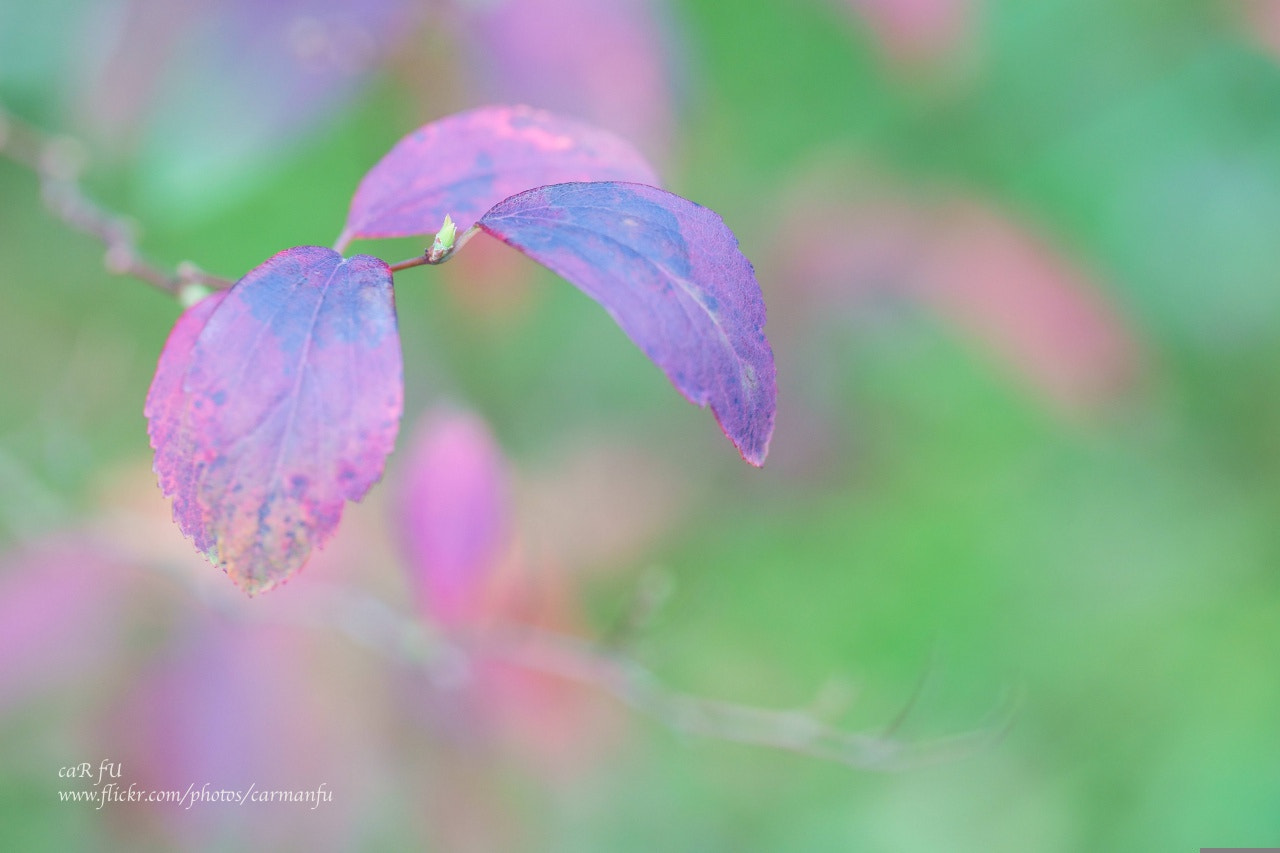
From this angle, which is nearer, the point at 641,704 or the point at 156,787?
the point at 641,704

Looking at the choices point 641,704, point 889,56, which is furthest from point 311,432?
point 889,56

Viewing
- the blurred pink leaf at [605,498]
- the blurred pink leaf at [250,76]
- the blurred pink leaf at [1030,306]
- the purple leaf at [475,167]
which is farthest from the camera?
the blurred pink leaf at [605,498]

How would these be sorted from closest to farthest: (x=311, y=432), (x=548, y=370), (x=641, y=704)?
(x=311, y=432)
(x=641, y=704)
(x=548, y=370)

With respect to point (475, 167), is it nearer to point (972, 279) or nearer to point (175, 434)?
point (175, 434)

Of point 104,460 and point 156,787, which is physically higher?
point 104,460

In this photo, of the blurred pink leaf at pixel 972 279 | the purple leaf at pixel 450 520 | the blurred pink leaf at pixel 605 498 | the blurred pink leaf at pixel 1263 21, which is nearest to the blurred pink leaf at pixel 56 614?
the purple leaf at pixel 450 520

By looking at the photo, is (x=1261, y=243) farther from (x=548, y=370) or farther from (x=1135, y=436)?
(x=548, y=370)

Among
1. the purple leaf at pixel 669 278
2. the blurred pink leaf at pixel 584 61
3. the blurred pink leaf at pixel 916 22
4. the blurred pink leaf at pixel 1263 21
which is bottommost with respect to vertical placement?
the purple leaf at pixel 669 278

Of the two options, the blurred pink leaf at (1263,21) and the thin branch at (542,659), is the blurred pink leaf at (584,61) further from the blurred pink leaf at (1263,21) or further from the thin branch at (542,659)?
the blurred pink leaf at (1263,21)
